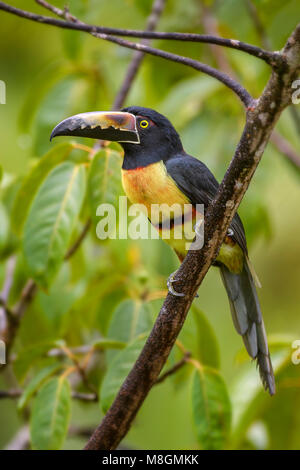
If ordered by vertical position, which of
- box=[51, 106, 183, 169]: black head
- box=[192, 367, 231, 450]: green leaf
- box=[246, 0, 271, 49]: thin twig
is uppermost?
box=[246, 0, 271, 49]: thin twig

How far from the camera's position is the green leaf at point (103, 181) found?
2434mm

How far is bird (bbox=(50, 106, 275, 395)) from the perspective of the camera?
2504mm

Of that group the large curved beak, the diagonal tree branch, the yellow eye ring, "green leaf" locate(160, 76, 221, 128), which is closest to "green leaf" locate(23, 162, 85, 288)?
the large curved beak

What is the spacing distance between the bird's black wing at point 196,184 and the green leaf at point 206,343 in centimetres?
35

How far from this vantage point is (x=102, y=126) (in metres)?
2.48

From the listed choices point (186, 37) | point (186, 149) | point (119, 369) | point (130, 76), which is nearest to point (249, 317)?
point (119, 369)

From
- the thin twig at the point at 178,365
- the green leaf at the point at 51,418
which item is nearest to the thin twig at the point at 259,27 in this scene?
the thin twig at the point at 178,365

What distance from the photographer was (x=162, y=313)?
206 centimetres

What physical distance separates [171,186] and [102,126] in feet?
1.14

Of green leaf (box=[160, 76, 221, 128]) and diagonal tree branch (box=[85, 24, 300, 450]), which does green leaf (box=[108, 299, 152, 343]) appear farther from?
green leaf (box=[160, 76, 221, 128])

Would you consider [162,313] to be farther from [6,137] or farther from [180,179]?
[6,137]

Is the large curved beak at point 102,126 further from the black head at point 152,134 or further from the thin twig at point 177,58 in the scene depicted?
the thin twig at point 177,58

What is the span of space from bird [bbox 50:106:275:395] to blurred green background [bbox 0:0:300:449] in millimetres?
199

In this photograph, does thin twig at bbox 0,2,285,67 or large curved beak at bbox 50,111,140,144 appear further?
large curved beak at bbox 50,111,140,144
